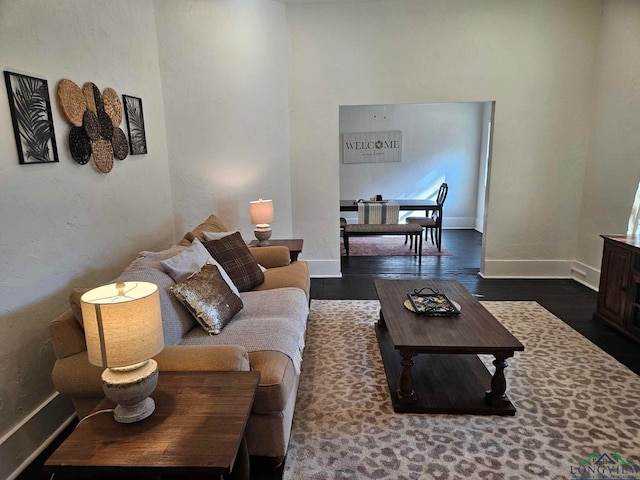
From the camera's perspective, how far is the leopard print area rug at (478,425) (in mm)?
1980

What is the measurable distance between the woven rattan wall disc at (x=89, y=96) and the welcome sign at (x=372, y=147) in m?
5.32

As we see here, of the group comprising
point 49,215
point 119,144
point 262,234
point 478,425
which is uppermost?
point 119,144

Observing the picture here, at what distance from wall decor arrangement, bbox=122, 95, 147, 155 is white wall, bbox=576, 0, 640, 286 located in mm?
4575

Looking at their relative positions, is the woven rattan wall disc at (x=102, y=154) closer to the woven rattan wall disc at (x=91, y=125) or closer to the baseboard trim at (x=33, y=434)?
the woven rattan wall disc at (x=91, y=125)

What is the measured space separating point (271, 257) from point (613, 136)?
371 cm

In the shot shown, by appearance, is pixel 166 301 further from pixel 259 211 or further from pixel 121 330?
pixel 259 211

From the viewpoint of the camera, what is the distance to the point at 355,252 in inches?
247

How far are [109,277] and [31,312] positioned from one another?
768mm

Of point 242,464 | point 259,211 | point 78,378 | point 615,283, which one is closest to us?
→ point 242,464

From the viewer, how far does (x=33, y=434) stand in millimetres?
2158

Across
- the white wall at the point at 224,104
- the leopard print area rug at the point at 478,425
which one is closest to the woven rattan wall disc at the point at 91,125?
the white wall at the point at 224,104

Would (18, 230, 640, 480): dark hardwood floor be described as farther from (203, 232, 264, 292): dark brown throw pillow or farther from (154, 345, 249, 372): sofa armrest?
(203, 232, 264, 292): dark brown throw pillow

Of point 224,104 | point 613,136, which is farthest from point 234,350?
point 613,136

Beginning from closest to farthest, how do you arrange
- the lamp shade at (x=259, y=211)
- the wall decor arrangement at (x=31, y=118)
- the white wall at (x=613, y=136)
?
the wall decor arrangement at (x=31, y=118)
the white wall at (x=613, y=136)
the lamp shade at (x=259, y=211)
